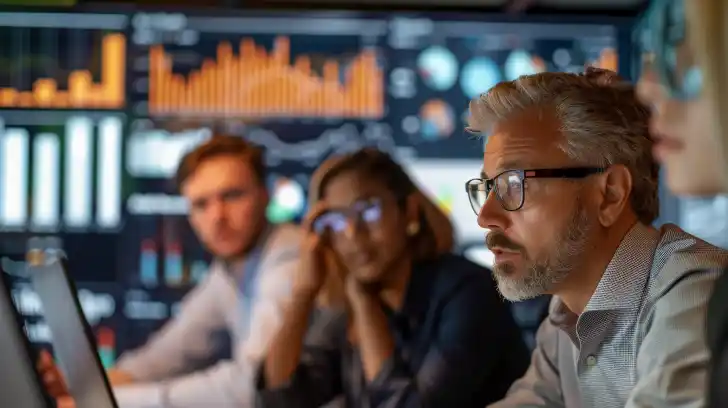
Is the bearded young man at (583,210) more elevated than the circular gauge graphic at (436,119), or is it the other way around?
the circular gauge graphic at (436,119)

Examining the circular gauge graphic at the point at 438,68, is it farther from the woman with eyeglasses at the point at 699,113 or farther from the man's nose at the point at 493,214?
the man's nose at the point at 493,214

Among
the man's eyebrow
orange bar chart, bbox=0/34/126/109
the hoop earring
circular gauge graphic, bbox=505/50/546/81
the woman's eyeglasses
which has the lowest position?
the hoop earring

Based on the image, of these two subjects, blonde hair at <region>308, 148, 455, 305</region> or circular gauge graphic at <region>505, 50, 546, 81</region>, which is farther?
circular gauge graphic at <region>505, 50, 546, 81</region>

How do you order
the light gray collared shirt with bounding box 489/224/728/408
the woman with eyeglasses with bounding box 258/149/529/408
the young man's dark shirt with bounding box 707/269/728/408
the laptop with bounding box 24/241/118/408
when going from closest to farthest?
the young man's dark shirt with bounding box 707/269/728/408
the light gray collared shirt with bounding box 489/224/728/408
the laptop with bounding box 24/241/118/408
the woman with eyeglasses with bounding box 258/149/529/408

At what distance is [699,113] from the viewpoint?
1.01 meters

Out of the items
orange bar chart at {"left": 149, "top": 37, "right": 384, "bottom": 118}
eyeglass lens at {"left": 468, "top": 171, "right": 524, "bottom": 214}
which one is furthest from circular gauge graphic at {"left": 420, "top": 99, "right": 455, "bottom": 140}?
eyeglass lens at {"left": 468, "top": 171, "right": 524, "bottom": 214}

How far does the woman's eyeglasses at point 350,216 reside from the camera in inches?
105

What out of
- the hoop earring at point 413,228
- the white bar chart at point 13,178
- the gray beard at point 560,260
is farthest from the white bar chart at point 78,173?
the gray beard at point 560,260

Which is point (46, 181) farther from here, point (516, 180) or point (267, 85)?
point (516, 180)

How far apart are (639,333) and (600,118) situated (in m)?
0.32

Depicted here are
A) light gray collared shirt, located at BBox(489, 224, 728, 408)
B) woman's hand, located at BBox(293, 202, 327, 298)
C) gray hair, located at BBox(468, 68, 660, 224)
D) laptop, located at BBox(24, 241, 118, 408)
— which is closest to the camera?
light gray collared shirt, located at BBox(489, 224, 728, 408)

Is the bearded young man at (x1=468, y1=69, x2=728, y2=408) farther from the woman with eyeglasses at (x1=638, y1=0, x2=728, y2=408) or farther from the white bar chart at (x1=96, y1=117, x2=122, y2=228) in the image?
the white bar chart at (x1=96, y1=117, x2=122, y2=228)

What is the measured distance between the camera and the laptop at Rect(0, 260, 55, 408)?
3.27 ft

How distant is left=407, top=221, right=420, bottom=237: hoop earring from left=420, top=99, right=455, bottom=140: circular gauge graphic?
37 centimetres
